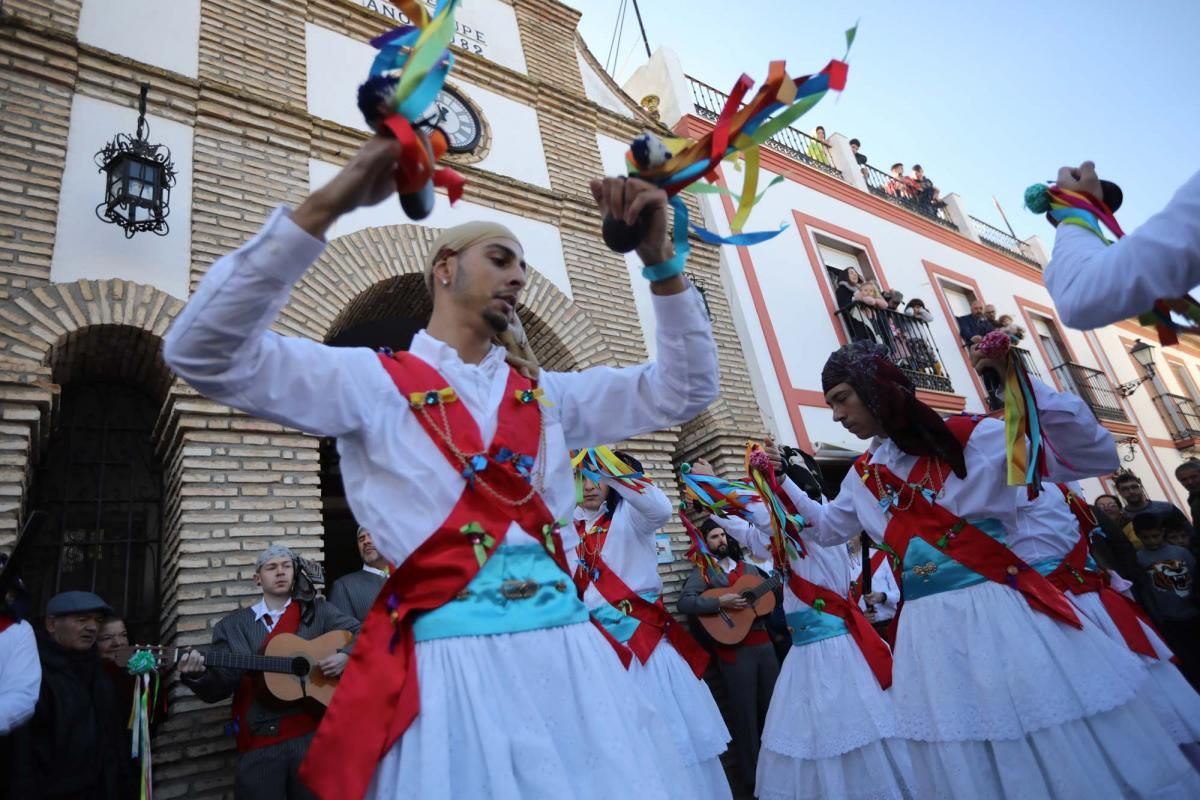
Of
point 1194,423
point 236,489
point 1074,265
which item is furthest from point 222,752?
point 1194,423

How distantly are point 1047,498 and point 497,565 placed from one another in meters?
3.43

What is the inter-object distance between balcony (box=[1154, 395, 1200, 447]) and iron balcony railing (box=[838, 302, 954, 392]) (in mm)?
9189

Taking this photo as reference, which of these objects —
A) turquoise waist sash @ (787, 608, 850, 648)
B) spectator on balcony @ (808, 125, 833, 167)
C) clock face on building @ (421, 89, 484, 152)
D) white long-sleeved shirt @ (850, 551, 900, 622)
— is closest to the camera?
turquoise waist sash @ (787, 608, 850, 648)

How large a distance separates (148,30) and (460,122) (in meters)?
2.66

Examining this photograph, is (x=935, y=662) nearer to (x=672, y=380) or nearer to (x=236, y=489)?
(x=672, y=380)

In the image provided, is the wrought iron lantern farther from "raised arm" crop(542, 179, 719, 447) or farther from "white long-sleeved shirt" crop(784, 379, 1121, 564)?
"white long-sleeved shirt" crop(784, 379, 1121, 564)

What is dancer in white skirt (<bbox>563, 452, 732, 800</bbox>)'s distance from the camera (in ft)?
14.2

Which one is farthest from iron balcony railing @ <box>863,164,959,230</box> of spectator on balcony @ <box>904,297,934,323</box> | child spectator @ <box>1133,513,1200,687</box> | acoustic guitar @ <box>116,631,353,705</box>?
acoustic guitar @ <box>116,631,353,705</box>

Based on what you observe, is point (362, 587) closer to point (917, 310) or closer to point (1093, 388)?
point (917, 310)

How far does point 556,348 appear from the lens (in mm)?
6777

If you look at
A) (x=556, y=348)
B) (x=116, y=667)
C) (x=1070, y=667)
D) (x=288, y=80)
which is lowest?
(x=1070, y=667)

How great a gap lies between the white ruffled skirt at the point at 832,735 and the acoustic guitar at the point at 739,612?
5.05ft

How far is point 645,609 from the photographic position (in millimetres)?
4840

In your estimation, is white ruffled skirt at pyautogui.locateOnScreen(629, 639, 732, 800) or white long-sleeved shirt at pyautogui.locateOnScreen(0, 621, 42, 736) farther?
white ruffled skirt at pyautogui.locateOnScreen(629, 639, 732, 800)
